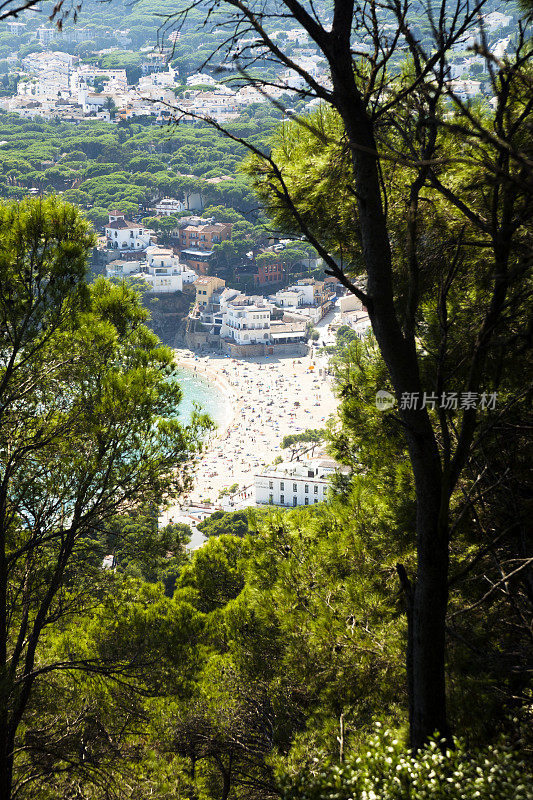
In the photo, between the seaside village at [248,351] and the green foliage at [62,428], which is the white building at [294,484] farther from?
the green foliage at [62,428]

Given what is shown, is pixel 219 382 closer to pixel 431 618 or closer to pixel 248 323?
pixel 248 323

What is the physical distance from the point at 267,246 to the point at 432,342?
3898 centimetres

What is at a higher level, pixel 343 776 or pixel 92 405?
pixel 92 405

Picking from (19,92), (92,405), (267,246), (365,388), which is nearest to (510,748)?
(365,388)

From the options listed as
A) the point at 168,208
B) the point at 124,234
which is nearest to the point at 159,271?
the point at 124,234

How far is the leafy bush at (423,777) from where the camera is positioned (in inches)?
56.0

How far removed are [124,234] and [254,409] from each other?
16.3 m

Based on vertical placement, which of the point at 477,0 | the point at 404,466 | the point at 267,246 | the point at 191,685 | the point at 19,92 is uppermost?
the point at 19,92

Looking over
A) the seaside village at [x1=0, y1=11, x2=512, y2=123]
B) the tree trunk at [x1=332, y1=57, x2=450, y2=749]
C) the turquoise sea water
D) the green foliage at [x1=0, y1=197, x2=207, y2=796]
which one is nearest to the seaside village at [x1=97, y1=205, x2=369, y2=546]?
the turquoise sea water

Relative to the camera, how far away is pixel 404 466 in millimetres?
2861

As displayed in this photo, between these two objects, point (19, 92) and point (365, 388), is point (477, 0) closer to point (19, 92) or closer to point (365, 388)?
point (365, 388)

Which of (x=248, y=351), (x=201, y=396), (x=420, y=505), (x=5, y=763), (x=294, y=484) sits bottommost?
(x=294, y=484)

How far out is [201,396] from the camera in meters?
28.5
